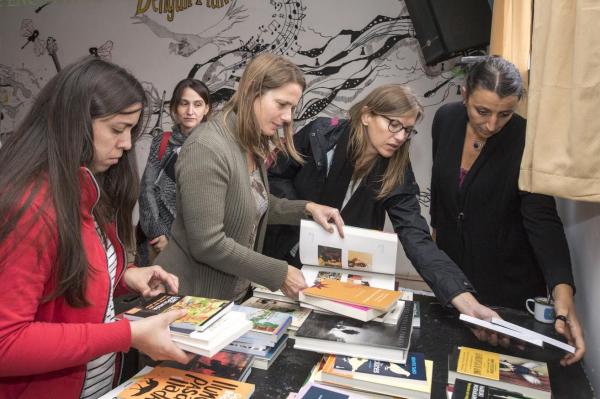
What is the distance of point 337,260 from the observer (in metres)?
1.55

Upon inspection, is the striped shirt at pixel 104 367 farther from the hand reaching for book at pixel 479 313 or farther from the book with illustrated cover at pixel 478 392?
the hand reaching for book at pixel 479 313

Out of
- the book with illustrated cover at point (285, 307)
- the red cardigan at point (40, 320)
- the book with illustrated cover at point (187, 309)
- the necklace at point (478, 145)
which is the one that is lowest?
the book with illustrated cover at point (285, 307)

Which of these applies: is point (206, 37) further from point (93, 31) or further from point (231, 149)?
point (231, 149)

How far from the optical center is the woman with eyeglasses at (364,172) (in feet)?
5.65

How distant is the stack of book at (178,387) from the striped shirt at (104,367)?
10 centimetres

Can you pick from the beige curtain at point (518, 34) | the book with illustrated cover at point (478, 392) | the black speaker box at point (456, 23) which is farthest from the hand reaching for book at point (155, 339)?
the black speaker box at point (456, 23)

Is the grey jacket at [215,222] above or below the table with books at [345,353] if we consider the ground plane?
above

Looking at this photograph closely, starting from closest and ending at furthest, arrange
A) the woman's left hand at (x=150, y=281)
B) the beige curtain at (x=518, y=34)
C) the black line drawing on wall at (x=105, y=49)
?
the woman's left hand at (x=150, y=281), the beige curtain at (x=518, y=34), the black line drawing on wall at (x=105, y=49)

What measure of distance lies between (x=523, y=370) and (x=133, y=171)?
103 cm

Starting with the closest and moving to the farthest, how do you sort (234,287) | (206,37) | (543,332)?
(543,332), (234,287), (206,37)

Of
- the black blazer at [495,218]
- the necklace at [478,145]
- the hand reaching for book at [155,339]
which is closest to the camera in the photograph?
the hand reaching for book at [155,339]

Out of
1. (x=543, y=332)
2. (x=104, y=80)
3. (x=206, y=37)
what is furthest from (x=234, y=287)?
(x=206, y=37)

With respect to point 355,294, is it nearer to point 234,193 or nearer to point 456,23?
point 234,193

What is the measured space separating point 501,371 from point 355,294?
383mm
